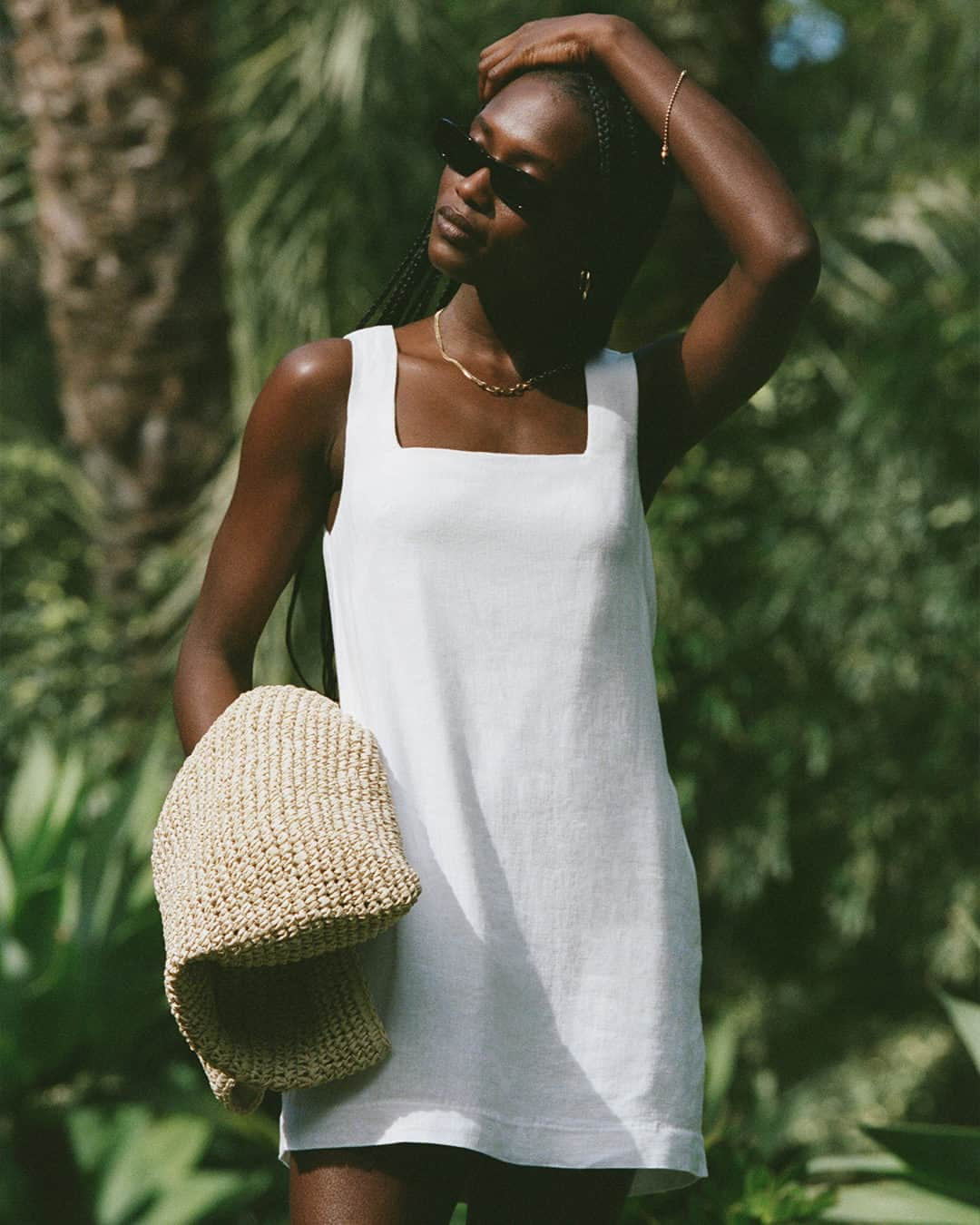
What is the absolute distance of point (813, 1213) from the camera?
2.75 meters

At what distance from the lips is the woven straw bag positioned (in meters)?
0.54

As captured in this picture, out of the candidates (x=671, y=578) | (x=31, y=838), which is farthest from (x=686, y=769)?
(x=31, y=838)

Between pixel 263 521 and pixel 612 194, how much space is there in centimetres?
56

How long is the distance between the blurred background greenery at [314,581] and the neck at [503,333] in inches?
90.7

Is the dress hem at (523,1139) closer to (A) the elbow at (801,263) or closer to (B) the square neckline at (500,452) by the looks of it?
(B) the square neckline at (500,452)

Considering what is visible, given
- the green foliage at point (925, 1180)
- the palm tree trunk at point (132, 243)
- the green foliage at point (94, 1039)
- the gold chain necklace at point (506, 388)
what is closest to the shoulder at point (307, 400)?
the gold chain necklace at point (506, 388)

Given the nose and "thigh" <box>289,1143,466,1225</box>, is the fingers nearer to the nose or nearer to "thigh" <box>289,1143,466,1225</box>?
the nose

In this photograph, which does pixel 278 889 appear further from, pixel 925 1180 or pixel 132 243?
pixel 132 243

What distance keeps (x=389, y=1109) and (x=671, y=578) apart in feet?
10.3

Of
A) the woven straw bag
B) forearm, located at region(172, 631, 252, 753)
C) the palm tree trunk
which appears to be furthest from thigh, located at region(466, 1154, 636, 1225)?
the palm tree trunk

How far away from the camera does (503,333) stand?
182 centimetres

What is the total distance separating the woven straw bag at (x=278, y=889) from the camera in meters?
1.47

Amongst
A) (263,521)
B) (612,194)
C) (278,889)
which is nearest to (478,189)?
(612,194)

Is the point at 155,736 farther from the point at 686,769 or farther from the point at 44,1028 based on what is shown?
the point at 686,769
